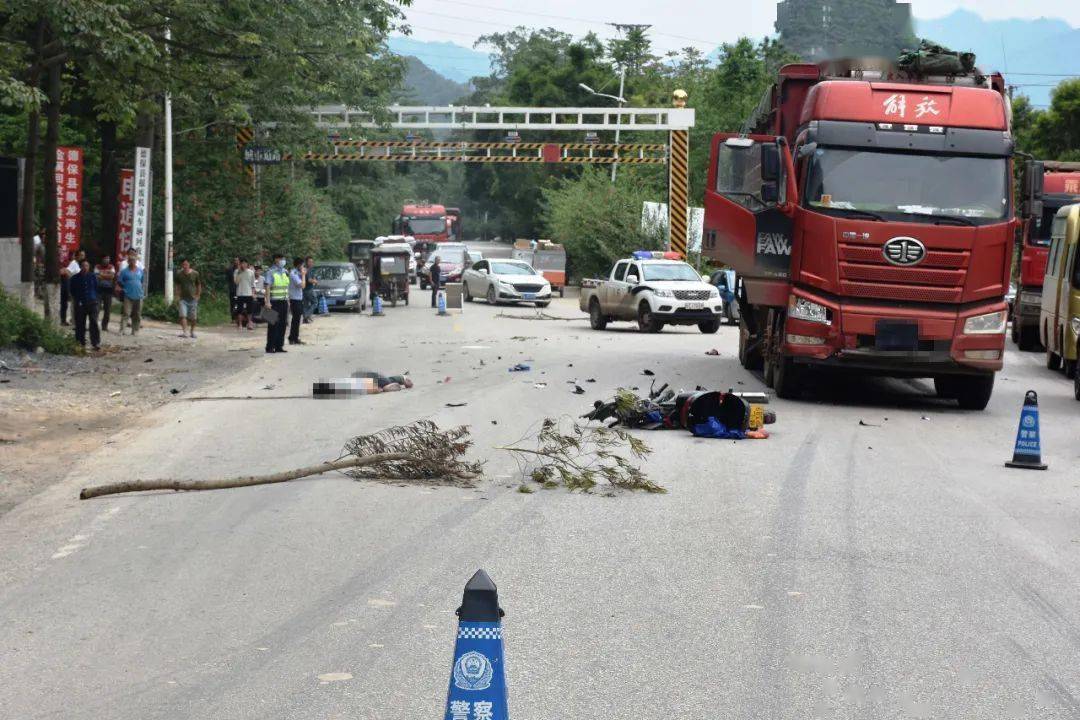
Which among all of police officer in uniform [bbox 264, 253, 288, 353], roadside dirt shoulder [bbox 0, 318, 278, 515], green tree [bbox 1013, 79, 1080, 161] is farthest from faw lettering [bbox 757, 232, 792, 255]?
green tree [bbox 1013, 79, 1080, 161]

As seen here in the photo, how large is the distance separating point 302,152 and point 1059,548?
36.7 metres

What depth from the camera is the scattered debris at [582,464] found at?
11.0m

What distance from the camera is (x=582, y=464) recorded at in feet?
40.2

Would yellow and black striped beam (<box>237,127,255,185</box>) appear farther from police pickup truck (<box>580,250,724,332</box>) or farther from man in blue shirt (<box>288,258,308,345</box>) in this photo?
man in blue shirt (<box>288,258,308,345</box>)

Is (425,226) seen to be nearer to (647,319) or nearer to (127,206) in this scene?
(127,206)

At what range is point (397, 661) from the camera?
20.1ft

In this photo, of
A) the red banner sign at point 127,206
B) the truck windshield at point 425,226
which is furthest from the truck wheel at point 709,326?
the truck windshield at point 425,226

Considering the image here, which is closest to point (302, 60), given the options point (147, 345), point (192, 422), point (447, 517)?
point (147, 345)

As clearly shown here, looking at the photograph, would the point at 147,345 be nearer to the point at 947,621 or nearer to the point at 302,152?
the point at 302,152

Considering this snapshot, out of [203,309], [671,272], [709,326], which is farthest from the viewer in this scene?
[203,309]

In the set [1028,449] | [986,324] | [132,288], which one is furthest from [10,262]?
[1028,449]

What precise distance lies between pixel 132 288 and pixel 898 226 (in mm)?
18436

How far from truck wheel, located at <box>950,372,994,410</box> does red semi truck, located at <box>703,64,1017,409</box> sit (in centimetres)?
57

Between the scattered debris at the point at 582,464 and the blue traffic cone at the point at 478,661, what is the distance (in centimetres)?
707
